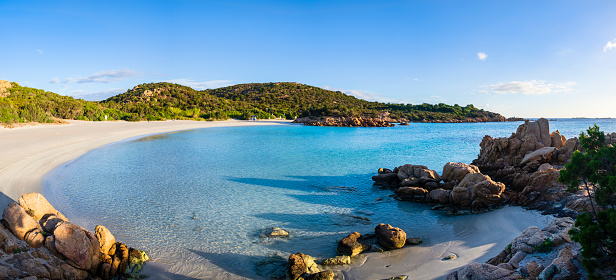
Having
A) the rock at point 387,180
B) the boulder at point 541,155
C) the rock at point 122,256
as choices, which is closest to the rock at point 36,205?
the rock at point 122,256

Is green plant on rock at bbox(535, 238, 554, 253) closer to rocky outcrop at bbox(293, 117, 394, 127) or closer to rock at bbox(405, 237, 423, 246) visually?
rock at bbox(405, 237, 423, 246)

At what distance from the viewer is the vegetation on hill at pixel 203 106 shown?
35.3 metres

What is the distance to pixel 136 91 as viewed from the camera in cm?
8150

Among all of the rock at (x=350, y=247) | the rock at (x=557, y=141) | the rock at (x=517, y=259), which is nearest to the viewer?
the rock at (x=517, y=259)

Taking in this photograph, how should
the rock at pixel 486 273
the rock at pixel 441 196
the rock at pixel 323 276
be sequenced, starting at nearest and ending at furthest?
1. the rock at pixel 486 273
2. the rock at pixel 323 276
3. the rock at pixel 441 196

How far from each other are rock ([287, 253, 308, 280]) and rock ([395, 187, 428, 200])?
6010 millimetres

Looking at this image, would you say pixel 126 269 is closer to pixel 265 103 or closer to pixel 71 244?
pixel 71 244

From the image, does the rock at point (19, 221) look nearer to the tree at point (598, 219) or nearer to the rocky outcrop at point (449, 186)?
the tree at point (598, 219)

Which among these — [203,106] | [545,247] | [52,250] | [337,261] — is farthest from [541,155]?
[203,106]

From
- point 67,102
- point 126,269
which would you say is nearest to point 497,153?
point 126,269

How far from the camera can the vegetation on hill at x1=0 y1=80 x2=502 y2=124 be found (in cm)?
3528

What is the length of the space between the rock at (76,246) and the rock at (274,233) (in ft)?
10.6

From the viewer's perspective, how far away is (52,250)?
15.9 ft

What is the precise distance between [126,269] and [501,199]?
389 inches
